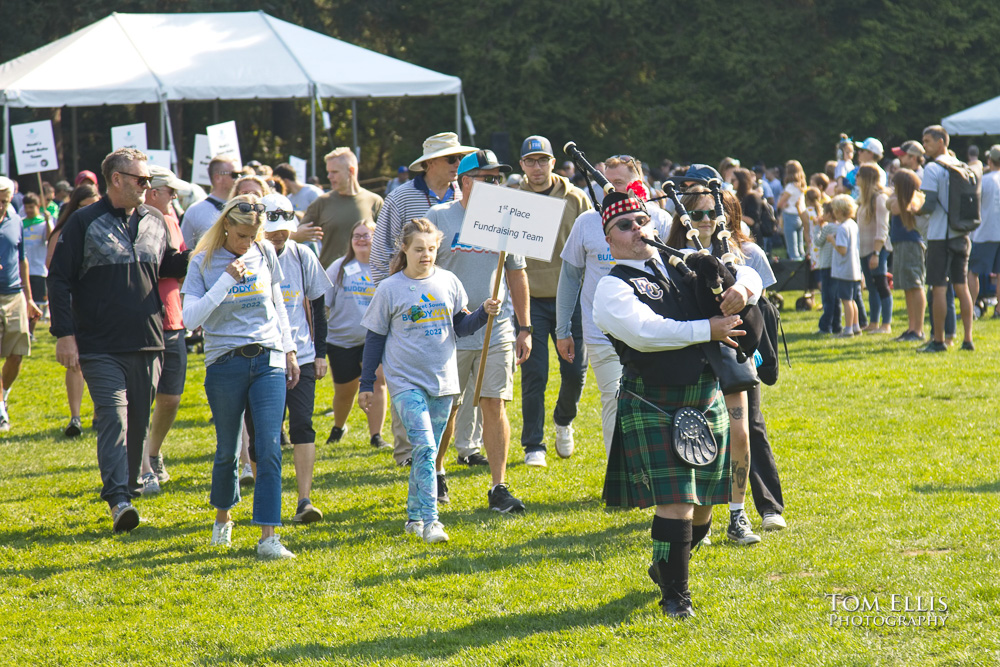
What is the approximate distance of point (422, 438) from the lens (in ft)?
19.8

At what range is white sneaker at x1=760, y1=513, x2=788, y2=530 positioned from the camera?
6023 mm

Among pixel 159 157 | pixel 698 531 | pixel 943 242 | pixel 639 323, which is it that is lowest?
pixel 698 531

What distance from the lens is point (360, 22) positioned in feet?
120

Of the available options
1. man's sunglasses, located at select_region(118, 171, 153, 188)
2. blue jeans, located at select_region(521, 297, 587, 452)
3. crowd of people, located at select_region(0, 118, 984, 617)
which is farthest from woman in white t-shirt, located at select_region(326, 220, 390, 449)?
man's sunglasses, located at select_region(118, 171, 153, 188)

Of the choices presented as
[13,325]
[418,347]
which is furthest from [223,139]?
[418,347]

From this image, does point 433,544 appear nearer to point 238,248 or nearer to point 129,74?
point 238,248

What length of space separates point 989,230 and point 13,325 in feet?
34.7

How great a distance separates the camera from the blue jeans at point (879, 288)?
44.2 feet

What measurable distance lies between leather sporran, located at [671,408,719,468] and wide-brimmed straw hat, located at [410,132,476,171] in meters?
2.97

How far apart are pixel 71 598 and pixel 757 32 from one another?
33.4 meters

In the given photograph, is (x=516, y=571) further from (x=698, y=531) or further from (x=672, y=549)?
(x=672, y=549)

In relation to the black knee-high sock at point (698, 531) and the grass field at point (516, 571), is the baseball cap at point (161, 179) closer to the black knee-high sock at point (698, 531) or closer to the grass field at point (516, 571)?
the grass field at point (516, 571)

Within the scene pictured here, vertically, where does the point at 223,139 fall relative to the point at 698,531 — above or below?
above

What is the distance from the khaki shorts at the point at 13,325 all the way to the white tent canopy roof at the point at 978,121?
63.0 ft
